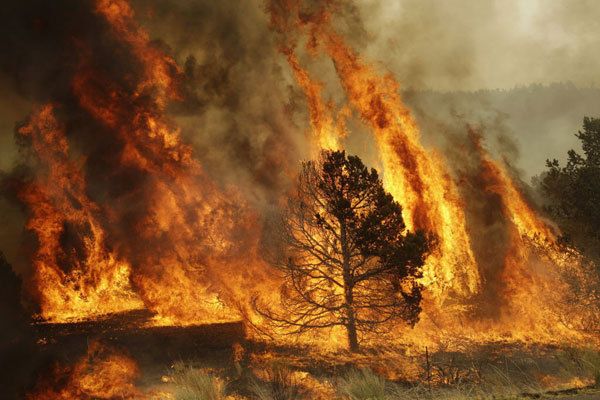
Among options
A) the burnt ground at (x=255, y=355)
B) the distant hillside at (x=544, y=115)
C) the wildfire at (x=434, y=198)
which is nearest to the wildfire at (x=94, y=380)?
the burnt ground at (x=255, y=355)

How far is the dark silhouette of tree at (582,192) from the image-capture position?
53.6 feet

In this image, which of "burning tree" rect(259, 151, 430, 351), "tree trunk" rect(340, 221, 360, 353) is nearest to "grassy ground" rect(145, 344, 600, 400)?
"tree trunk" rect(340, 221, 360, 353)

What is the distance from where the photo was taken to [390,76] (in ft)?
80.3

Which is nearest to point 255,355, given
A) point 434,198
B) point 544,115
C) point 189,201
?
point 189,201

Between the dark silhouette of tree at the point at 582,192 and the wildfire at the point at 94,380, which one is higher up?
the dark silhouette of tree at the point at 582,192

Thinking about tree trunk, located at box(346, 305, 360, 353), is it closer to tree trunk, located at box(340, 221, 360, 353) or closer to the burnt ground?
tree trunk, located at box(340, 221, 360, 353)

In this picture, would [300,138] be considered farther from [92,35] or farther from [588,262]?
[588,262]

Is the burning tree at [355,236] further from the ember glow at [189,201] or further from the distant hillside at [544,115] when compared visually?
the distant hillside at [544,115]

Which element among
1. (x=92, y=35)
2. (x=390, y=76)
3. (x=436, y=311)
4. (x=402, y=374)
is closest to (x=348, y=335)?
(x=402, y=374)

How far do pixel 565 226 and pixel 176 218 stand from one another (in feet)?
65.6

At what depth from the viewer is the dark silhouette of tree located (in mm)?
16344

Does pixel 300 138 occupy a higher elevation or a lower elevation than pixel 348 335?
higher

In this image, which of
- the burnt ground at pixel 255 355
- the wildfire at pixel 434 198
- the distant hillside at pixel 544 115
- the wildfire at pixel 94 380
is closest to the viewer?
the wildfire at pixel 94 380

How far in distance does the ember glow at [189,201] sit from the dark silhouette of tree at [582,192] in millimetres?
3231
